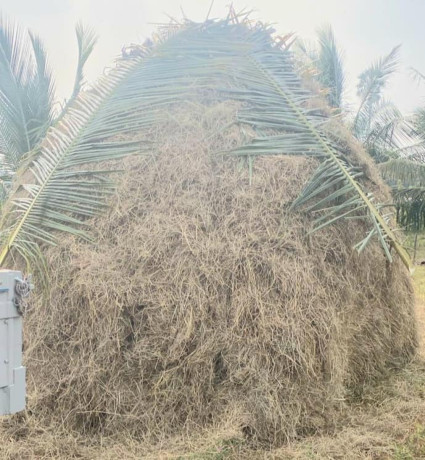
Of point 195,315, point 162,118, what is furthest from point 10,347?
point 162,118

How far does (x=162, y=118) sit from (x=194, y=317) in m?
2.01

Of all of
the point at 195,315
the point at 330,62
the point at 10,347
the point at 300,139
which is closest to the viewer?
the point at 10,347

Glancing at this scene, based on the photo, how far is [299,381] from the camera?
4.18 metres

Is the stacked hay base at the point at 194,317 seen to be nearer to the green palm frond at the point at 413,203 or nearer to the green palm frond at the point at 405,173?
the green palm frond at the point at 413,203

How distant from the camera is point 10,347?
2.59 m

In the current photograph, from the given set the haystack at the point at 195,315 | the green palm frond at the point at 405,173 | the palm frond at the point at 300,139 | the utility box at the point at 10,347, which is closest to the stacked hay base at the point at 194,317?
the haystack at the point at 195,315

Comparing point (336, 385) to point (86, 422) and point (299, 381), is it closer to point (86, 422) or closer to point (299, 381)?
point (299, 381)

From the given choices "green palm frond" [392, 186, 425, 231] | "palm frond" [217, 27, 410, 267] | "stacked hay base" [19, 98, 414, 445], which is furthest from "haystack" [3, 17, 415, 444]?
"green palm frond" [392, 186, 425, 231]

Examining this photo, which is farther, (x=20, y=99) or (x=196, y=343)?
(x=20, y=99)

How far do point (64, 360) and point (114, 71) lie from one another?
112 inches

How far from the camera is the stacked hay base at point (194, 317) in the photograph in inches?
161

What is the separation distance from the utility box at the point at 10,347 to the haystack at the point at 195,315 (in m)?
1.51

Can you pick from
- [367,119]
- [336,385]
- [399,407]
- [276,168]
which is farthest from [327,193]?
[367,119]

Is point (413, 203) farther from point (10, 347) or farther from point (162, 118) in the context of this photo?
point (10, 347)
